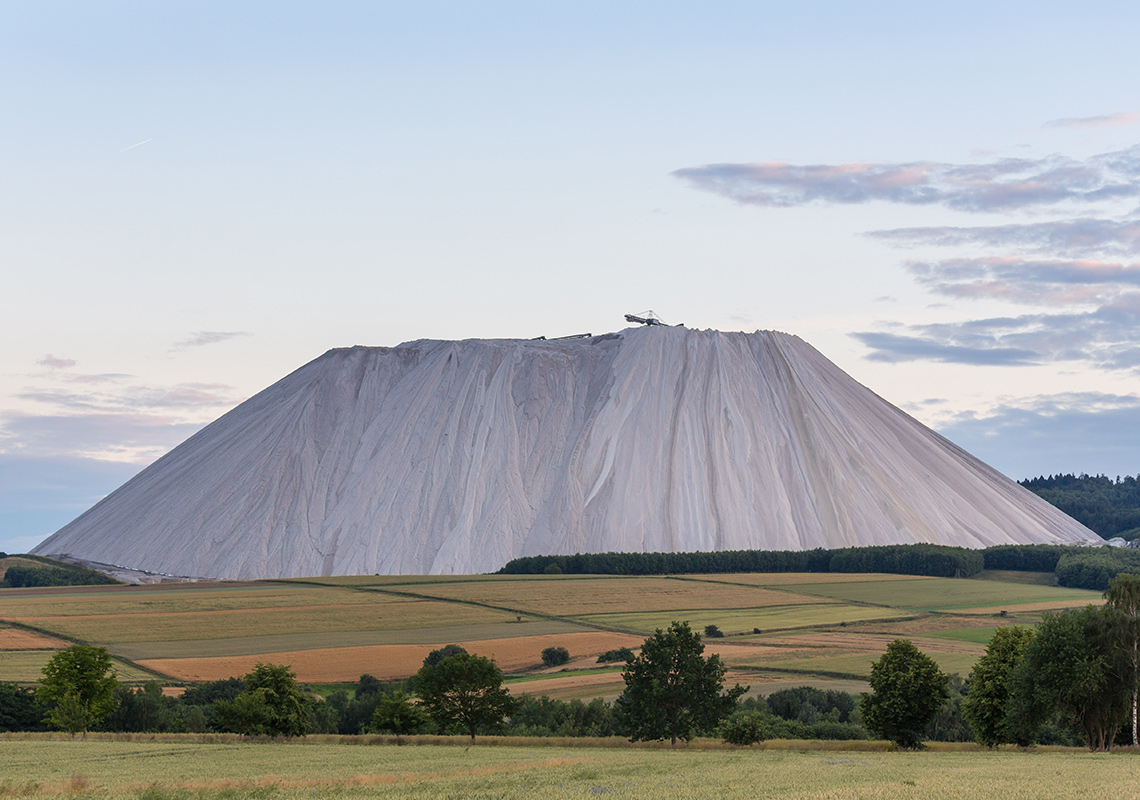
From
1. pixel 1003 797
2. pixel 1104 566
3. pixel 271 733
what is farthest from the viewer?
pixel 1104 566

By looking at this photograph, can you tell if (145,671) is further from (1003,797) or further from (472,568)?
(472,568)

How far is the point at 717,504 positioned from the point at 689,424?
51.7ft

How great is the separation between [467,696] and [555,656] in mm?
25824

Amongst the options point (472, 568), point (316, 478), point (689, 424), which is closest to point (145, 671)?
point (472, 568)

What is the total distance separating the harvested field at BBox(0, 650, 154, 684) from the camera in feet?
225

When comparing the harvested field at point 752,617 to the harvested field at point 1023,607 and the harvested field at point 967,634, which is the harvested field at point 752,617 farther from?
the harvested field at point 967,634

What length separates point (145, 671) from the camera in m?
74.3

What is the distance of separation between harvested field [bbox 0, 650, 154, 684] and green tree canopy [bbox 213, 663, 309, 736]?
62.3 ft

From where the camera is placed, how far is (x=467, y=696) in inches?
2290

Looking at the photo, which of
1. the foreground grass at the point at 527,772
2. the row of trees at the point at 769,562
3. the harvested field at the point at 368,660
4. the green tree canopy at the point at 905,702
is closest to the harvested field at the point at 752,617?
the harvested field at the point at 368,660

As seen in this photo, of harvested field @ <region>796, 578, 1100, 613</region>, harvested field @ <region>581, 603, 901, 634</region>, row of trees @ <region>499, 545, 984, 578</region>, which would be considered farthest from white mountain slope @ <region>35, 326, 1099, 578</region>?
harvested field @ <region>581, 603, 901, 634</region>

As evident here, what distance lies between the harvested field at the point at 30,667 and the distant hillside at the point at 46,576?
185ft

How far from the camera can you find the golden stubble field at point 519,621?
256 feet

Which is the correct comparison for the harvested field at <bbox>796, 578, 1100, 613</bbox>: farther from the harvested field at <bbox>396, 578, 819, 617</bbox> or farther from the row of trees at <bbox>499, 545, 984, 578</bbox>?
the harvested field at <bbox>396, 578, 819, 617</bbox>
